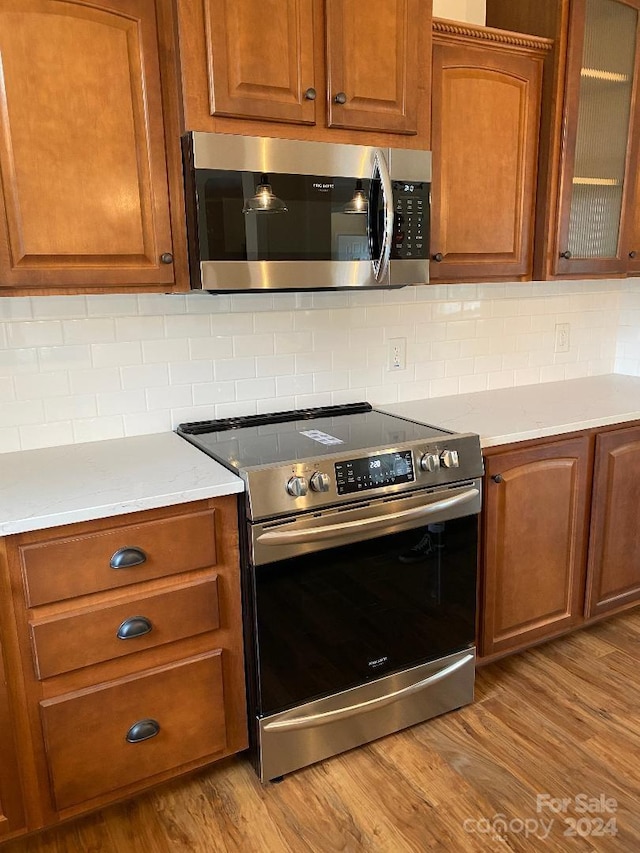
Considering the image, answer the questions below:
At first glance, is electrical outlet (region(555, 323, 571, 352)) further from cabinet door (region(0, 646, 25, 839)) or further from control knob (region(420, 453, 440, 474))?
cabinet door (region(0, 646, 25, 839))

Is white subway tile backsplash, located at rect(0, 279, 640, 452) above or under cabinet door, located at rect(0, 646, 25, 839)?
above

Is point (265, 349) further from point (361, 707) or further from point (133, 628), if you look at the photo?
point (361, 707)

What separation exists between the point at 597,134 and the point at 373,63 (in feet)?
3.36

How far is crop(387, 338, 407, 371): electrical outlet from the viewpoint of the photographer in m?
2.56

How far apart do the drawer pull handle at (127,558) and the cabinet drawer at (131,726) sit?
314 mm

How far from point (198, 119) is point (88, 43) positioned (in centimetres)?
31

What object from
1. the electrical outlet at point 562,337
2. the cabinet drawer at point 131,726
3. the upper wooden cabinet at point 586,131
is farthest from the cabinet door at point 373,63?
the cabinet drawer at point 131,726

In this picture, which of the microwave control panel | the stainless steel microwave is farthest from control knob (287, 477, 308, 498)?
the microwave control panel

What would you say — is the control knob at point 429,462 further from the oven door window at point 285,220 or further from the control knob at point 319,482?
the oven door window at point 285,220

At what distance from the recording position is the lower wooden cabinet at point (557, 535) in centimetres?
219

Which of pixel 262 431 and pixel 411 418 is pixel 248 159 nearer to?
pixel 262 431

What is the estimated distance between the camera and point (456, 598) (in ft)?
6.86

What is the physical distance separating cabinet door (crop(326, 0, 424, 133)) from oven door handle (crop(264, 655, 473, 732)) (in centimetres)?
172

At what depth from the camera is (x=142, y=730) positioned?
1.71 metres
